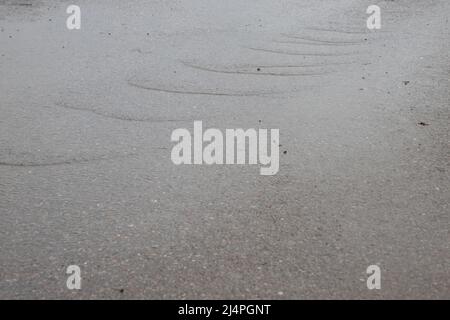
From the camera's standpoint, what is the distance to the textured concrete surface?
321 centimetres

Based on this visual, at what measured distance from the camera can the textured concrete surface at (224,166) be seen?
3.21 meters

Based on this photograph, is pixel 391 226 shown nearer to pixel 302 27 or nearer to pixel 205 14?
pixel 302 27

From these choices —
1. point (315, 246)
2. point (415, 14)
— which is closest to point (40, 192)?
point (315, 246)

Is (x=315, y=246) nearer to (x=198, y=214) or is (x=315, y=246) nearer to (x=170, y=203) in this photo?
(x=198, y=214)

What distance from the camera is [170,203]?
3.89 m

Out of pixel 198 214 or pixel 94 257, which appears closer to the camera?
pixel 94 257

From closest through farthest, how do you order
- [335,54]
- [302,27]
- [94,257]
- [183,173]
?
[94,257] < [183,173] < [335,54] < [302,27]

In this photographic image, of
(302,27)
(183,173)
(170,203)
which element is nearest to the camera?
(170,203)

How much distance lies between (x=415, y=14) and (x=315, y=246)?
6.98 metres

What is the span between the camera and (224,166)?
445 centimetres

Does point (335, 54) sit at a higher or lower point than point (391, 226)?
higher

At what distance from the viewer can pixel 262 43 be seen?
7.51 meters
